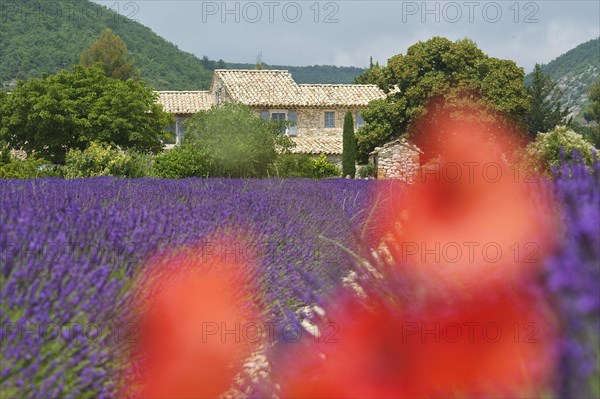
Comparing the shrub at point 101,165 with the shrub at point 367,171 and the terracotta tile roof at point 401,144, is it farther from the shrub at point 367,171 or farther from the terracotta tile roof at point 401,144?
the shrub at point 367,171

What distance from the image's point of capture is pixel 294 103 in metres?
35.2

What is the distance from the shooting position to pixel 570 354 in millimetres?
1230

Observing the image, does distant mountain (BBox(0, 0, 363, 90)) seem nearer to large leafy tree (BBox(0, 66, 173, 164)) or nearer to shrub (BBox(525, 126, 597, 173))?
large leafy tree (BBox(0, 66, 173, 164))

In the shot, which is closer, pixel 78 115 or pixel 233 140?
pixel 233 140

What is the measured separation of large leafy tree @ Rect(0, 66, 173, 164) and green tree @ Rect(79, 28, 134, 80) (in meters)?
17.7

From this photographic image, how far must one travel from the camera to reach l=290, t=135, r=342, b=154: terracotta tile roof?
33.9 m

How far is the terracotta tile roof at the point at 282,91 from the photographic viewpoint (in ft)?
115

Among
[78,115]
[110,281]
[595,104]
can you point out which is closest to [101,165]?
[78,115]

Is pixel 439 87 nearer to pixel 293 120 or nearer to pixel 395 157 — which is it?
pixel 395 157

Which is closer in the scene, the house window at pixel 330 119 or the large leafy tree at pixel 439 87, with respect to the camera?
the large leafy tree at pixel 439 87

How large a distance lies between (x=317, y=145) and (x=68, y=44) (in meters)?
44.4

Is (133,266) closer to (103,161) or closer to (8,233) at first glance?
(8,233)

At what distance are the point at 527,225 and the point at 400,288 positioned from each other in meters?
0.34

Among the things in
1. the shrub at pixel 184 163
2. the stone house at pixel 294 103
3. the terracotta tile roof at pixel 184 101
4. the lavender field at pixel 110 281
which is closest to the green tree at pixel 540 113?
the stone house at pixel 294 103
